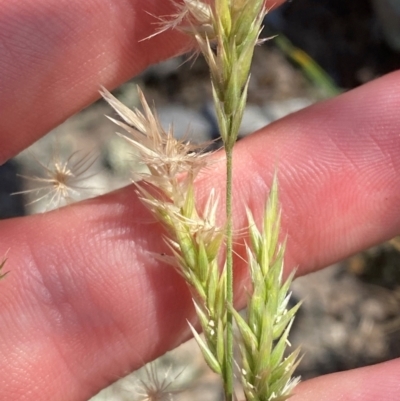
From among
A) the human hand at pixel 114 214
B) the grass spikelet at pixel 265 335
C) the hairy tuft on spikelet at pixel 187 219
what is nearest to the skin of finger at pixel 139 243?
the human hand at pixel 114 214

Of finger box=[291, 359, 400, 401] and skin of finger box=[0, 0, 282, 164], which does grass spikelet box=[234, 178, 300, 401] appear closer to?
finger box=[291, 359, 400, 401]

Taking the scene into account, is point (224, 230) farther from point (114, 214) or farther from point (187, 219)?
point (114, 214)

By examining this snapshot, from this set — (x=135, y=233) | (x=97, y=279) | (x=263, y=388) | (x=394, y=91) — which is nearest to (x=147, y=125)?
(x=135, y=233)

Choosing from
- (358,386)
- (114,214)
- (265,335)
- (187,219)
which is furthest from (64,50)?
(358,386)

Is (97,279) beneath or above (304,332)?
above

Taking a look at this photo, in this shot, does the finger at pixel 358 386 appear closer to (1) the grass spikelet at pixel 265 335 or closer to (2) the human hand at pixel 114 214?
(2) the human hand at pixel 114 214

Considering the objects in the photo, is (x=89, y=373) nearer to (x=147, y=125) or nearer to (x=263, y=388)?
(x=263, y=388)
